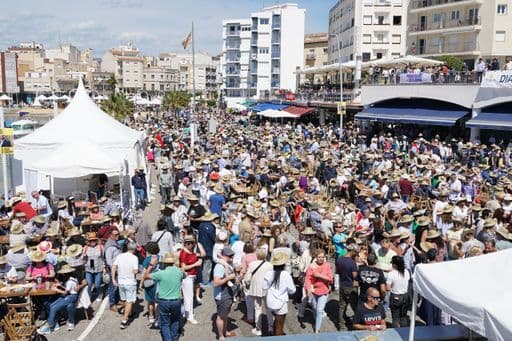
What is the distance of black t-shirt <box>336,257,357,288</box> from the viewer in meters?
8.05

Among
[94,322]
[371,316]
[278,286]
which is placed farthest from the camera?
[94,322]

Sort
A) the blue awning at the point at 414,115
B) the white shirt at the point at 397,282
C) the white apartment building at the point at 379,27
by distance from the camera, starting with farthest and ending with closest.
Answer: the white apartment building at the point at 379,27 < the blue awning at the point at 414,115 < the white shirt at the point at 397,282

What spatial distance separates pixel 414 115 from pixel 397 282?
24.5 metres

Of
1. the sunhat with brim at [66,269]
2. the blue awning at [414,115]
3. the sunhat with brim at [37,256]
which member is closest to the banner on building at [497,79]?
the blue awning at [414,115]

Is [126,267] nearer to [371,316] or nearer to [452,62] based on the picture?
[371,316]

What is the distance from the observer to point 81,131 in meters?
17.5

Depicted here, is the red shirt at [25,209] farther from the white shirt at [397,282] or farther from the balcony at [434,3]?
the balcony at [434,3]

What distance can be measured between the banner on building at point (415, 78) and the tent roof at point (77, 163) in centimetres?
2097

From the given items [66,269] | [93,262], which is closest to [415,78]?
[93,262]

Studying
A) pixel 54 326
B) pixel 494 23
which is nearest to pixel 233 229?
pixel 54 326

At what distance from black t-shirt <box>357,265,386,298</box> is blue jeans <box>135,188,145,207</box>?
35.9 ft

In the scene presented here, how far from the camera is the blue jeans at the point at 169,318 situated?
7.57 meters

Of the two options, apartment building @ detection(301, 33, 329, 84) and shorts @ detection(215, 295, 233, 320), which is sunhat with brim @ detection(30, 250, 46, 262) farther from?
apartment building @ detection(301, 33, 329, 84)

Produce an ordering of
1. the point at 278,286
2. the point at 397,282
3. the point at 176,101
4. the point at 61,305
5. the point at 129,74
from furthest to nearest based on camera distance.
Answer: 1. the point at 129,74
2. the point at 176,101
3. the point at 61,305
4. the point at 397,282
5. the point at 278,286
